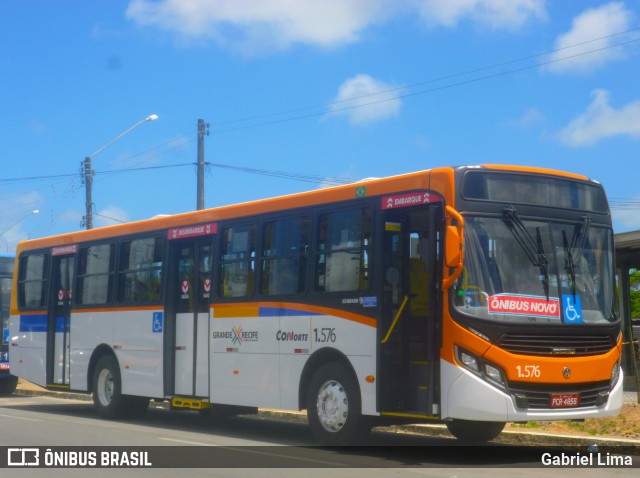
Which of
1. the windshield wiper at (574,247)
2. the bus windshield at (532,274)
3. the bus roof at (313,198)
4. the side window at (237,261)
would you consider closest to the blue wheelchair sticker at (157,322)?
the bus roof at (313,198)

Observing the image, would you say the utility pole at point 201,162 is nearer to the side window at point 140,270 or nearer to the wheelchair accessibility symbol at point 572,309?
the side window at point 140,270

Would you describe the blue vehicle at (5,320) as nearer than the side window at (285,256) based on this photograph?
No

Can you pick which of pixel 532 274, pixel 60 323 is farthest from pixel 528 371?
pixel 60 323

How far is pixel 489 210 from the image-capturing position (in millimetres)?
11359

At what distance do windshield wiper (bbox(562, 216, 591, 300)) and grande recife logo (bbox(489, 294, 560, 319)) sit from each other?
1.29 ft

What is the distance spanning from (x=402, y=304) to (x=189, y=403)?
16.0 feet

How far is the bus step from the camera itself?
15245 mm

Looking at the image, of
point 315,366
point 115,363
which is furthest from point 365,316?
point 115,363

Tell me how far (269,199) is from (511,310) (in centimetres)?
447

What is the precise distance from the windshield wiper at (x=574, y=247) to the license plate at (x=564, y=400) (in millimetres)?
1115

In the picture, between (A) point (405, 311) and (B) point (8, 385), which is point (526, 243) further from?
(B) point (8, 385)

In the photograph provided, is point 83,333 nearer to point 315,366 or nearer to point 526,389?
point 315,366

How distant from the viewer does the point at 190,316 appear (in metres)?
15.8

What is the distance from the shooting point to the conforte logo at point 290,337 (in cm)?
1330
